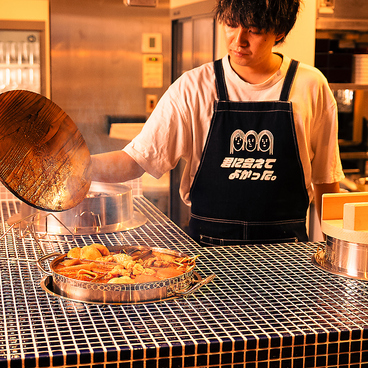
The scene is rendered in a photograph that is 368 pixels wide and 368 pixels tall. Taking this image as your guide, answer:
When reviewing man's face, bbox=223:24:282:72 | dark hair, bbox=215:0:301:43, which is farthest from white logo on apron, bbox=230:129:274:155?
dark hair, bbox=215:0:301:43

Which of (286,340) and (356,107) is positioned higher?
(356,107)

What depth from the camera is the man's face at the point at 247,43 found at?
1.63 m

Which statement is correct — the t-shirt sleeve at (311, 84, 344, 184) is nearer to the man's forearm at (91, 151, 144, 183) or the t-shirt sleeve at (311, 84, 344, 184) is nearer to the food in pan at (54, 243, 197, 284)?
the man's forearm at (91, 151, 144, 183)

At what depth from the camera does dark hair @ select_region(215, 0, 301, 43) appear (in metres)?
1.59

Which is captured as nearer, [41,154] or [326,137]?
[41,154]

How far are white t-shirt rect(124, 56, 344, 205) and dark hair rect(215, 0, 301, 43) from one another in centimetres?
20

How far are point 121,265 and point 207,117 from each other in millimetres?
759

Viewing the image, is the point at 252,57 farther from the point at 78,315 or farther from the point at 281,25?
the point at 78,315

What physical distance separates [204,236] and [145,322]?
0.90 meters

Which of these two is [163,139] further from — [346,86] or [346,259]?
[346,86]

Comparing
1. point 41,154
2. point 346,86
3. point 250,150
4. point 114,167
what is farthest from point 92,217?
point 346,86

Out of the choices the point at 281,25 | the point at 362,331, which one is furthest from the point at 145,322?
the point at 281,25

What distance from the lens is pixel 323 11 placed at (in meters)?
3.25

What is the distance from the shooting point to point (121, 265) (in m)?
1.20
